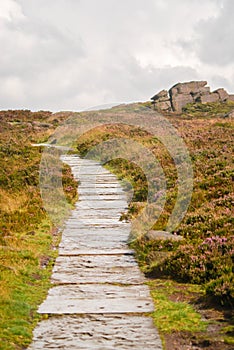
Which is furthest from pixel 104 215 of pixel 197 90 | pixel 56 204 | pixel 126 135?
pixel 197 90

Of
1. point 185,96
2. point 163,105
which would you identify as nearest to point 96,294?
point 163,105

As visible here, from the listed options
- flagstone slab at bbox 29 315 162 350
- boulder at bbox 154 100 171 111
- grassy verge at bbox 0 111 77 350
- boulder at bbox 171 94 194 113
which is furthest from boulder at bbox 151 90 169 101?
flagstone slab at bbox 29 315 162 350

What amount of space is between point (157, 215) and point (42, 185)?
21.5 ft

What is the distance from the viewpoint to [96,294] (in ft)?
30.1

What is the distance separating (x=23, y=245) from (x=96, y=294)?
11.7 ft

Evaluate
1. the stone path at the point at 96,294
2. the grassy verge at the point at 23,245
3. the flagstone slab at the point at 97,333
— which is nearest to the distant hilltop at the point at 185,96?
the grassy verge at the point at 23,245

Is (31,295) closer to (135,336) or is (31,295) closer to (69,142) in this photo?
(135,336)

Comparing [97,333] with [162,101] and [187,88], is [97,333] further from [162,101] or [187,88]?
[187,88]

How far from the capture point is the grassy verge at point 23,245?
304 inches

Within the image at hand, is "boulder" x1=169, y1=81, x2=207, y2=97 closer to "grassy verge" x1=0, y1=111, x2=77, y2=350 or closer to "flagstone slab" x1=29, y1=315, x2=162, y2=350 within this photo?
"grassy verge" x1=0, y1=111, x2=77, y2=350

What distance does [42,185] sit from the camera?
19.3m

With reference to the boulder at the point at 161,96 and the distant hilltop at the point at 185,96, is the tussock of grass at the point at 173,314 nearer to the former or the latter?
the distant hilltop at the point at 185,96

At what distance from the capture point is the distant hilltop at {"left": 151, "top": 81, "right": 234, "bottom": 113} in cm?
9011

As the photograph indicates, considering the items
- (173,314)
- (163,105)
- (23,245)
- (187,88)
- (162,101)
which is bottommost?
(173,314)
